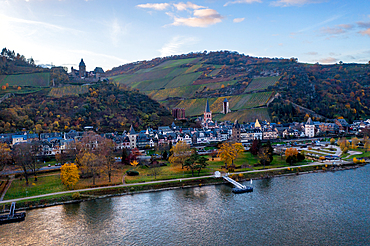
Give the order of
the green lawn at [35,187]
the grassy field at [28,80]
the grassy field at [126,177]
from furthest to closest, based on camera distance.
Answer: the grassy field at [28,80]
the grassy field at [126,177]
the green lawn at [35,187]

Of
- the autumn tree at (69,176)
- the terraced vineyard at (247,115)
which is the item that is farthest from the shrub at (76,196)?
the terraced vineyard at (247,115)

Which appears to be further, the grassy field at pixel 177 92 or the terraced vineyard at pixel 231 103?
the grassy field at pixel 177 92

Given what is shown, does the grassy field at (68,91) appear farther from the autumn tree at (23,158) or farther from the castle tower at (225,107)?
the autumn tree at (23,158)

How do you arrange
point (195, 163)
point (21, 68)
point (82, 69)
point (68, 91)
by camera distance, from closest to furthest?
point (195, 163)
point (68, 91)
point (21, 68)
point (82, 69)

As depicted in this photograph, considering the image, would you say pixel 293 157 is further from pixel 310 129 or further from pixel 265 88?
pixel 265 88

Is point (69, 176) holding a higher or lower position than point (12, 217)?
higher

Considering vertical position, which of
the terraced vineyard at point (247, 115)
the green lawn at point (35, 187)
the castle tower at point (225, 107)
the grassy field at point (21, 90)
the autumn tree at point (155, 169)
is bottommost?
the green lawn at point (35, 187)

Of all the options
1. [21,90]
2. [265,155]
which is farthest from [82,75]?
[265,155]
